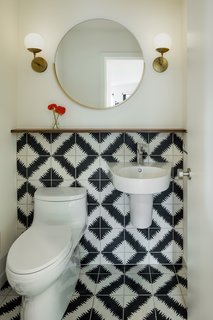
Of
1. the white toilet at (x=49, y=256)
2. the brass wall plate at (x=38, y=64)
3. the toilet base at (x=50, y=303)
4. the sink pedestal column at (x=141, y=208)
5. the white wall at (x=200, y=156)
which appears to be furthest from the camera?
the brass wall plate at (x=38, y=64)

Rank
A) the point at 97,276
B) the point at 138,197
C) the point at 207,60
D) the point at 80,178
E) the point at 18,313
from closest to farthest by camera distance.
→ the point at 207,60
the point at 18,313
the point at 138,197
the point at 97,276
the point at 80,178

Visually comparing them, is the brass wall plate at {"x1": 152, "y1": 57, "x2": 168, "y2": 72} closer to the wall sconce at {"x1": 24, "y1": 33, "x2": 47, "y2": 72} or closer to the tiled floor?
the wall sconce at {"x1": 24, "y1": 33, "x2": 47, "y2": 72}

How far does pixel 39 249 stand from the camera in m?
1.42

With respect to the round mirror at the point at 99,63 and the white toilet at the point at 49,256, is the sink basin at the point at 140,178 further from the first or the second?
the round mirror at the point at 99,63

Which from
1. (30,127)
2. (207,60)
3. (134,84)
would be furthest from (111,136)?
(207,60)

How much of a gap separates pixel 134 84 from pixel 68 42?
0.59 m

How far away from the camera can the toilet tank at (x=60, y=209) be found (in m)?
1.86

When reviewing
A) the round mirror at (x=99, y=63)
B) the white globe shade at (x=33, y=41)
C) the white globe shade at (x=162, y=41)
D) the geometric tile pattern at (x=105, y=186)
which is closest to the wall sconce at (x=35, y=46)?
the white globe shade at (x=33, y=41)

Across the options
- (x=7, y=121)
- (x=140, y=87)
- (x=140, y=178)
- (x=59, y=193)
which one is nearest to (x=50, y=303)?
(x=59, y=193)

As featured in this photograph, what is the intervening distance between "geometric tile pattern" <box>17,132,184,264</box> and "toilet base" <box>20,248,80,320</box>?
0.51m

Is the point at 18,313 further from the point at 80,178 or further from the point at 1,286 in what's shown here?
the point at 80,178

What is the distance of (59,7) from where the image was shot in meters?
2.04

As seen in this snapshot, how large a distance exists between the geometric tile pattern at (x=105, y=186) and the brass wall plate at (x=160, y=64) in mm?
482

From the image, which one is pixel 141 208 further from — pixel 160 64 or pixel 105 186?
pixel 160 64
